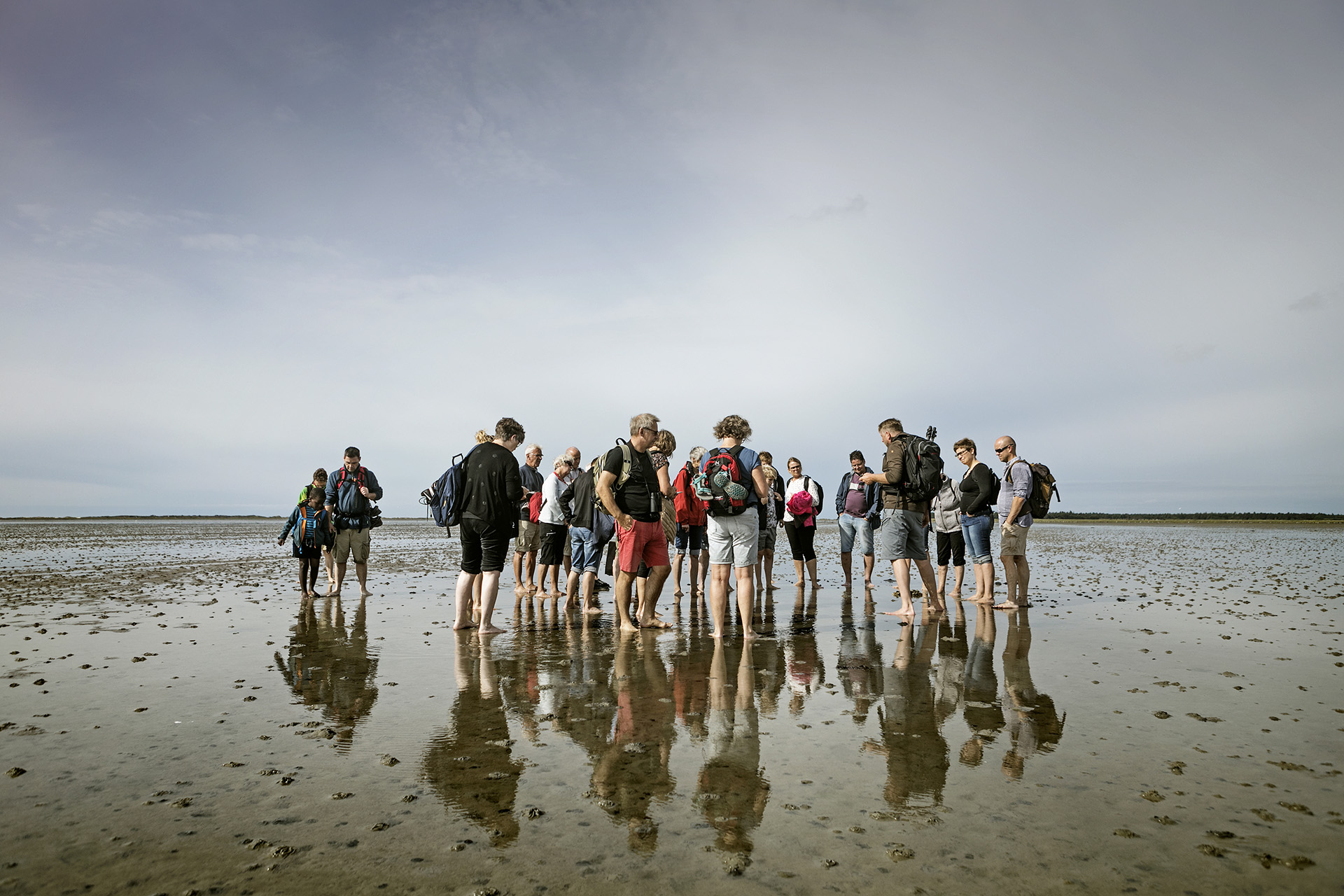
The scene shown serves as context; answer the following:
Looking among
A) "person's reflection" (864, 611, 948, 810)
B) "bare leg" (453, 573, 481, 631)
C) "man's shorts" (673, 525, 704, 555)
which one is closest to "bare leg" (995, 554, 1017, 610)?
"person's reflection" (864, 611, 948, 810)

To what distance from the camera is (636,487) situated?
7.88 meters

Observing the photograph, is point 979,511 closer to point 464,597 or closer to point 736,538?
point 736,538

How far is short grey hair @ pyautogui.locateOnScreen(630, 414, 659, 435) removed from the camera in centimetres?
788

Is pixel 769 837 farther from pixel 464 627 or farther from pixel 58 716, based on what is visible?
pixel 464 627

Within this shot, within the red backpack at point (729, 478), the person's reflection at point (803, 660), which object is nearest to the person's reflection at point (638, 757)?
the person's reflection at point (803, 660)

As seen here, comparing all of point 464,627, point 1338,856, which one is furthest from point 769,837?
point 464,627

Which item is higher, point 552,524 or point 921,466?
point 921,466

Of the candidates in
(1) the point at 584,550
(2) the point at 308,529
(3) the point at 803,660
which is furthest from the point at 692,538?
(2) the point at 308,529

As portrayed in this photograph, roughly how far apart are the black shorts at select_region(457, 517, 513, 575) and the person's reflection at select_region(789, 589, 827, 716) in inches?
126

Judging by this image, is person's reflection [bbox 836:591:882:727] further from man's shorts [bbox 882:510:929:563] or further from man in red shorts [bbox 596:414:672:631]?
man in red shorts [bbox 596:414:672:631]

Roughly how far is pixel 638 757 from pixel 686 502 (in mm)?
6586

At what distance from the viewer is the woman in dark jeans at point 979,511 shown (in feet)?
30.9

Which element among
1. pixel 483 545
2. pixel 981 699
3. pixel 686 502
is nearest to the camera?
pixel 981 699

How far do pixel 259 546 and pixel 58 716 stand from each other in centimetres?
2432
